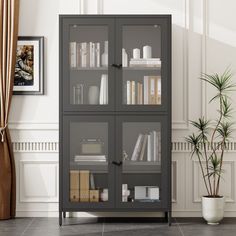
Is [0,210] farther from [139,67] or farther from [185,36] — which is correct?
[185,36]

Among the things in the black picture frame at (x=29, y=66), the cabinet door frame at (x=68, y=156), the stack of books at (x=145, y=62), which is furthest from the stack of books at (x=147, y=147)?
the black picture frame at (x=29, y=66)

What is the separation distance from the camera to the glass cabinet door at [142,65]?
5.13 metres

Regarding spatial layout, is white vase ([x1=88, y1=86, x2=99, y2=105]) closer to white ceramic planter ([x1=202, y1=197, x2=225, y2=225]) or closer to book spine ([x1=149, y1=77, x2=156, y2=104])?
book spine ([x1=149, y1=77, x2=156, y2=104])

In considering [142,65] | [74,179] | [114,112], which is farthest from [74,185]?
[142,65]

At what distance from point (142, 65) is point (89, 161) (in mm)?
1028

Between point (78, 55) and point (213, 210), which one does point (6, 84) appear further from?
point (213, 210)

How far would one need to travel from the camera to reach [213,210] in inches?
204

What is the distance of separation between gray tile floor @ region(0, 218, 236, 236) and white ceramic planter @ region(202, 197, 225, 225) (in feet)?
0.23

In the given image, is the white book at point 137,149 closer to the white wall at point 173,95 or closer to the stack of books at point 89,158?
the stack of books at point 89,158

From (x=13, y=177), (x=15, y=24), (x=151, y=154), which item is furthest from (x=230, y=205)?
(x=15, y=24)

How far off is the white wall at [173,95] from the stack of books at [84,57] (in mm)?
459

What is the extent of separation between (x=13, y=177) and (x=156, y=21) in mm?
2069

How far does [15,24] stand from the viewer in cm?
546

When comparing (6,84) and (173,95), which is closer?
(6,84)
